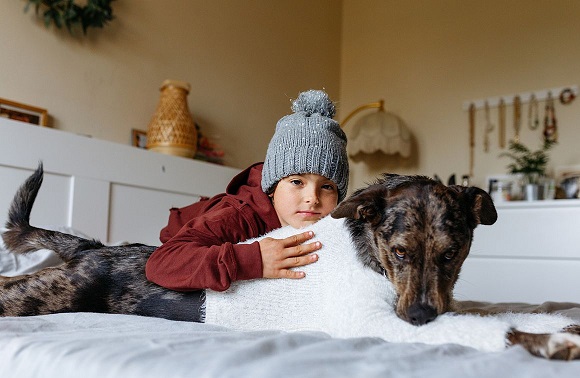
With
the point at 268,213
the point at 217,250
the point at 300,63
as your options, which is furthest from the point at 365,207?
the point at 300,63

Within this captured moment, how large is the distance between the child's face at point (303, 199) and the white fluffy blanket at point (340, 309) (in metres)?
0.23

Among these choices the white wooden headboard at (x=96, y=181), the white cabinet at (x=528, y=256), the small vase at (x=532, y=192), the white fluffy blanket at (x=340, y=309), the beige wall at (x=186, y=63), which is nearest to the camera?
the white fluffy blanket at (x=340, y=309)

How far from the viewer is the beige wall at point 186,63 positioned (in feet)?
10.9

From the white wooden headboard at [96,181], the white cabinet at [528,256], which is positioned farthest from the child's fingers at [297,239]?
the white cabinet at [528,256]

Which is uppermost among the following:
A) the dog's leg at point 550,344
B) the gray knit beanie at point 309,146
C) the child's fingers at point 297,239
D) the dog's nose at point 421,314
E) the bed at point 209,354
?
the gray knit beanie at point 309,146

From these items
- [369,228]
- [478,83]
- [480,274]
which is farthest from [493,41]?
[369,228]

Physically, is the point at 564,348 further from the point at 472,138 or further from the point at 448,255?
the point at 472,138

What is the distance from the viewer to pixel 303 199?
1.88m

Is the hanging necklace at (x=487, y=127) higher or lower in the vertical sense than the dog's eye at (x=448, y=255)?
higher

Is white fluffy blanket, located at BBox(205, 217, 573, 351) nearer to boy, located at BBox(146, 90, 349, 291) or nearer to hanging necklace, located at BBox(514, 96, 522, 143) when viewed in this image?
boy, located at BBox(146, 90, 349, 291)

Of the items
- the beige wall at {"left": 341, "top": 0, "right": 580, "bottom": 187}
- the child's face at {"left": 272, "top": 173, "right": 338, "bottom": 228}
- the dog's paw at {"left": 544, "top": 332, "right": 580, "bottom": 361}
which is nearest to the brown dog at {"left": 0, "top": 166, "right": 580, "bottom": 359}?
the dog's paw at {"left": 544, "top": 332, "right": 580, "bottom": 361}

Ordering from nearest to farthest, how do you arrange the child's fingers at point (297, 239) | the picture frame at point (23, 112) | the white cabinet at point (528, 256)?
the child's fingers at point (297, 239) < the picture frame at point (23, 112) < the white cabinet at point (528, 256)

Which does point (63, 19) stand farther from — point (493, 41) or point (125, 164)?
point (493, 41)

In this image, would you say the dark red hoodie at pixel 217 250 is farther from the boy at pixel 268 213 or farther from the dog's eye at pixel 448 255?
the dog's eye at pixel 448 255
